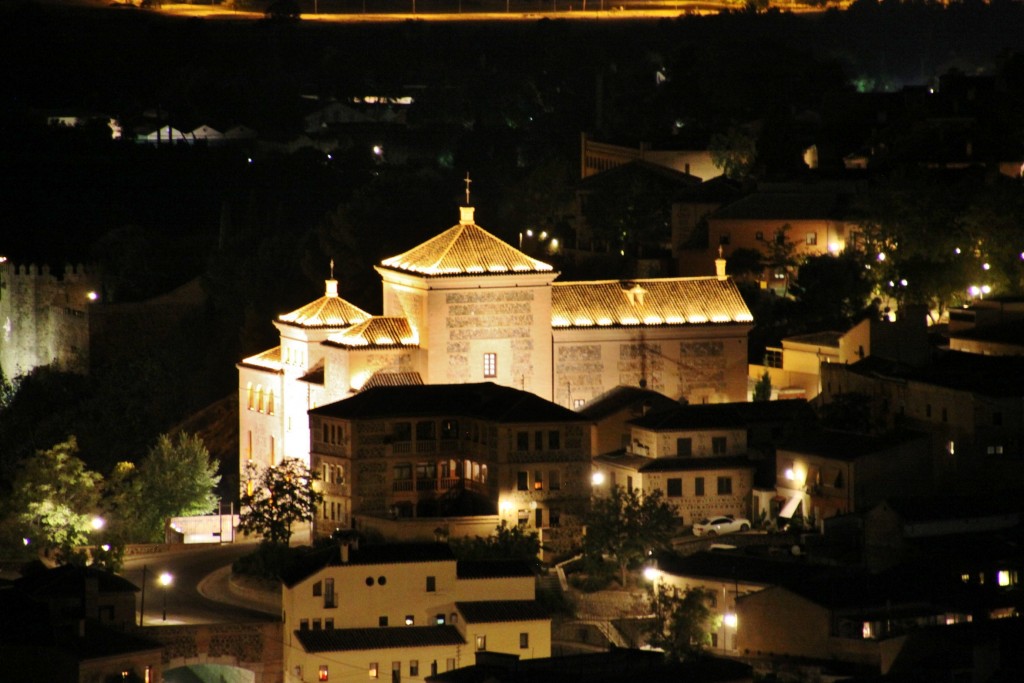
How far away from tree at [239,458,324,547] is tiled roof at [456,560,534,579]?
514 cm

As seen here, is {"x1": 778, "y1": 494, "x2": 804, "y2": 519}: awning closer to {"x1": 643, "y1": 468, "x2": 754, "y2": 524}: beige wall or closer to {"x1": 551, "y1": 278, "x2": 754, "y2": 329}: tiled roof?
{"x1": 643, "y1": 468, "x2": 754, "y2": 524}: beige wall

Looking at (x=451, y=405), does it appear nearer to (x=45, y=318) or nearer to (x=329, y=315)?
(x=329, y=315)

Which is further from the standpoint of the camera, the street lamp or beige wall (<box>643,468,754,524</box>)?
beige wall (<box>643,468,754,524</box>)

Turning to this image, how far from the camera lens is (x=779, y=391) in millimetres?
71000

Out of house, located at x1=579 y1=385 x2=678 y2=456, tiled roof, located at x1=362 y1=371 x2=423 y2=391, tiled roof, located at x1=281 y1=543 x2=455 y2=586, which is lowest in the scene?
tiled roof, located at x1=281 y1=543 x2=455 y2=586

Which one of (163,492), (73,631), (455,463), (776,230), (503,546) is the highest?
(776,230)

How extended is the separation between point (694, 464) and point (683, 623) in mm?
8107

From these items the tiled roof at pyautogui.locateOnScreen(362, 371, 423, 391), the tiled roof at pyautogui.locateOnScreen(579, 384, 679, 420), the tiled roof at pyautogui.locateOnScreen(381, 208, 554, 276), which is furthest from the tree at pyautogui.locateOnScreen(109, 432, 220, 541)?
the tiled roof at pyautogui.locateOnScreen(579, 384, 679, 420)

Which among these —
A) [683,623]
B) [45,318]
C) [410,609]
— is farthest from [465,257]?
[45,318]

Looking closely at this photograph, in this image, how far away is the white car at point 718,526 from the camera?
62156 mm

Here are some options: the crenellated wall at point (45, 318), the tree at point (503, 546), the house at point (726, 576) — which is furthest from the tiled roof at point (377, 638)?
the crenellated wall at point (45, 318)

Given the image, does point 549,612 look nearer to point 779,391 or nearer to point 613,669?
point 613,669

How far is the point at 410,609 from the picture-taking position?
2254 inches

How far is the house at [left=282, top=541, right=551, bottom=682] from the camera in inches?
2206
